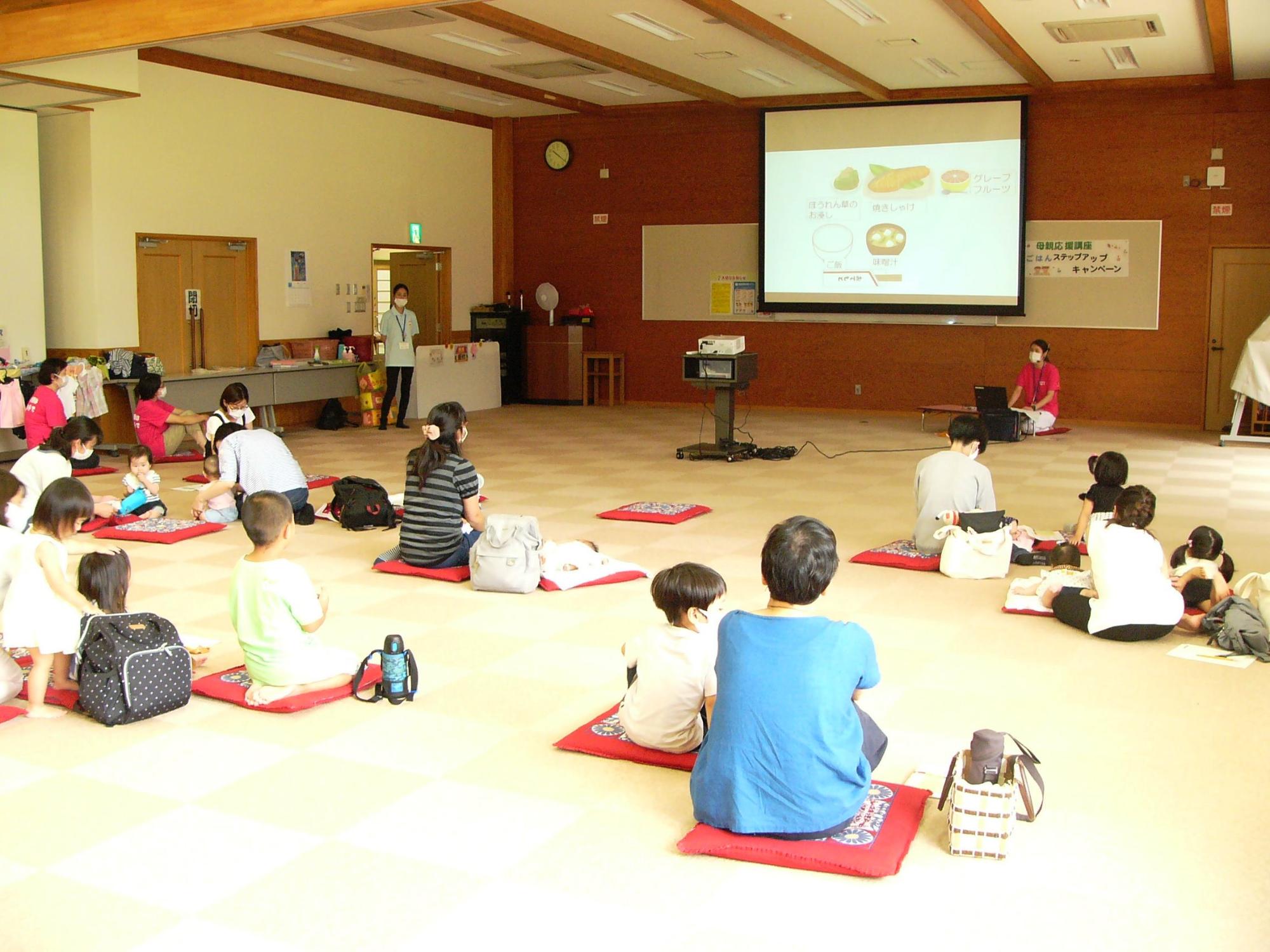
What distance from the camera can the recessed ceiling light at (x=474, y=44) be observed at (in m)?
11.3

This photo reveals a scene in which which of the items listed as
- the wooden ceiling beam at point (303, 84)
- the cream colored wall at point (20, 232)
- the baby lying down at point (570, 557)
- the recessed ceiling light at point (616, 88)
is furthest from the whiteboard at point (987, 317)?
the baby lying down at point (570, 557)

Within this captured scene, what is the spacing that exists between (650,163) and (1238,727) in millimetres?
12604

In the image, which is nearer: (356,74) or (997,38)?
(997,38)

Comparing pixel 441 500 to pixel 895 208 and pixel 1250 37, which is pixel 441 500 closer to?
pixel 1250 37

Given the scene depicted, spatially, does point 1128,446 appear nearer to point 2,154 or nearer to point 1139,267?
point 1139,267

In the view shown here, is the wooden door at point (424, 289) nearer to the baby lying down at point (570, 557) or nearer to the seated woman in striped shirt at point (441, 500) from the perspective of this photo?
the seated woman in striped shirt at point (441, 500)

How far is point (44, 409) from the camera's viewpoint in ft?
32.2

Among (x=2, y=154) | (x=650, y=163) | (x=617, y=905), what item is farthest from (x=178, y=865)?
(x=650, y=163)

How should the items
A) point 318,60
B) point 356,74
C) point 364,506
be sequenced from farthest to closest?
point 356,74 → point 318,60 → point 364,506

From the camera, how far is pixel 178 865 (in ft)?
10.8

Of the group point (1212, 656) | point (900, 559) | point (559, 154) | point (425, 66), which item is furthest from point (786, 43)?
point (1212, 656)

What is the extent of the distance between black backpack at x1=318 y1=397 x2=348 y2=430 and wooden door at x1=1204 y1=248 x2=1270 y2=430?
9305mm

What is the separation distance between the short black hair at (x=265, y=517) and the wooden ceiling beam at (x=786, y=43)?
245 inches

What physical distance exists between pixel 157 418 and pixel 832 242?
308 inches
